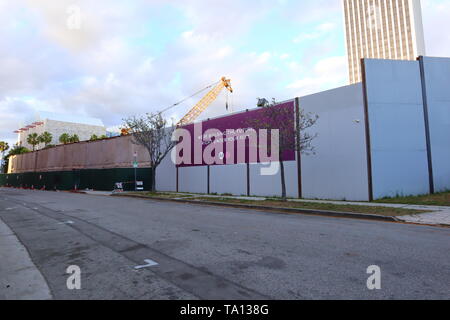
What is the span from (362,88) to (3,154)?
121204mm

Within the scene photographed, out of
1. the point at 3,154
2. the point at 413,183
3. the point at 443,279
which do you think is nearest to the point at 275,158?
the point at 413,183

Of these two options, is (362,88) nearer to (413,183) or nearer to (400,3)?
(413,183)

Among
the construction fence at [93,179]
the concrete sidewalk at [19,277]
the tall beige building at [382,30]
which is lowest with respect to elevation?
the concrete sidewalk at [19,277]

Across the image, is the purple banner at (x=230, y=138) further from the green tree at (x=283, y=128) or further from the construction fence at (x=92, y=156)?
the construction fence at (x=92, y=156)

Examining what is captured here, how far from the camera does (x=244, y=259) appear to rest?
4.79 meters

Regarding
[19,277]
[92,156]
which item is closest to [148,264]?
[19,277]

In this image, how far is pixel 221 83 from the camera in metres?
70.8

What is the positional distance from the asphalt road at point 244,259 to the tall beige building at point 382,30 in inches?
4274

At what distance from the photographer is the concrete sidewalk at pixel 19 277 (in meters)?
3.50

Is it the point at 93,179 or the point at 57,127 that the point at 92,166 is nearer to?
the point at 93,179

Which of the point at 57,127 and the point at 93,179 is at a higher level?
the point at 57,127

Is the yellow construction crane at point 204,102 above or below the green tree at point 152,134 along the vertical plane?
above

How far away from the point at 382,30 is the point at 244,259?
438ft

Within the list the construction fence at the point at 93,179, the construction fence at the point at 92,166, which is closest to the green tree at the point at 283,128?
the construction fence at the point at 92,166
